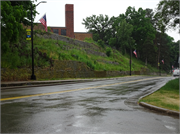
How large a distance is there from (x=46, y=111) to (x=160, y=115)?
408cm

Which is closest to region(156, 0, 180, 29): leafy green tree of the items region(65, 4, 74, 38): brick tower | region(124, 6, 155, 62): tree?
region(65, 4, 74, 38): brick tower

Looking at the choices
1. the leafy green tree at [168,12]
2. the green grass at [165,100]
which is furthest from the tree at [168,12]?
the green grass at [165,100]

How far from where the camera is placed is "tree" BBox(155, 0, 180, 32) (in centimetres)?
1837

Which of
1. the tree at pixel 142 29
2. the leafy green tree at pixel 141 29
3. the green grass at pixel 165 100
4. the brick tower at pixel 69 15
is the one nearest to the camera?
the green grass at pixel 165 100

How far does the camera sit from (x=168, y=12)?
19.2 metres

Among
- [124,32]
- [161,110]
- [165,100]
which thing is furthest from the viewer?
[124,32]

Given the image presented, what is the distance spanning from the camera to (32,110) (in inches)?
289

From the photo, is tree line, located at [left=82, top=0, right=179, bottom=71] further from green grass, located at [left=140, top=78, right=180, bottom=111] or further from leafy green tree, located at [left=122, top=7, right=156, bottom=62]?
green grass, located at [left=140, top=78, right=180, bottom=111]

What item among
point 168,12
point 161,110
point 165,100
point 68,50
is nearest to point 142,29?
point 68,50


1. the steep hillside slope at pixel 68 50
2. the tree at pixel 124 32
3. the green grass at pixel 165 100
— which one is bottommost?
the green grass at pixel 165 100

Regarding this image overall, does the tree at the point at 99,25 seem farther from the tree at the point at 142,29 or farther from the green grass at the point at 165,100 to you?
the green grass at the point at 165,100

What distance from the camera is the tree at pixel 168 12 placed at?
18.4 meters

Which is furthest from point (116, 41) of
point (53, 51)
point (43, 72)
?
point (43, 72)

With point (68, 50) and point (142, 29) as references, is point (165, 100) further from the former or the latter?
point (142, 29)
